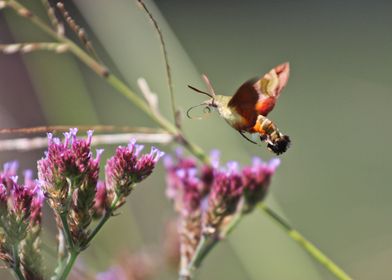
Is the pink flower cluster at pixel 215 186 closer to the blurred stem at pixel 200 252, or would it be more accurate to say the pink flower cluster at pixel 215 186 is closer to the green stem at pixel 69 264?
the blurred stem at pixel 200 252

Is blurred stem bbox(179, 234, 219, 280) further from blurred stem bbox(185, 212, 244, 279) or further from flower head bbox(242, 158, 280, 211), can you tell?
flower head bbox(242, 158, 280, 211)

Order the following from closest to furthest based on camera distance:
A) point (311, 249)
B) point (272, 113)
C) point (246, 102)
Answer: point (246, 102)
point (311, 249)
point (272, 113)

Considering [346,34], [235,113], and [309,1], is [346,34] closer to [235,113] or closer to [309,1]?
[309,1]

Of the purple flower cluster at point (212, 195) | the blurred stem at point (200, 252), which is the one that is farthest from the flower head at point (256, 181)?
the blurred stem at point (200, 252)

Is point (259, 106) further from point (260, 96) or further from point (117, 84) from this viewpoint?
point (117, 84)

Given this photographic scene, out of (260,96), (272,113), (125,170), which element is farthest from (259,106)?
(272,113)

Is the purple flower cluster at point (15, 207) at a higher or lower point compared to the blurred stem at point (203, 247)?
higher
